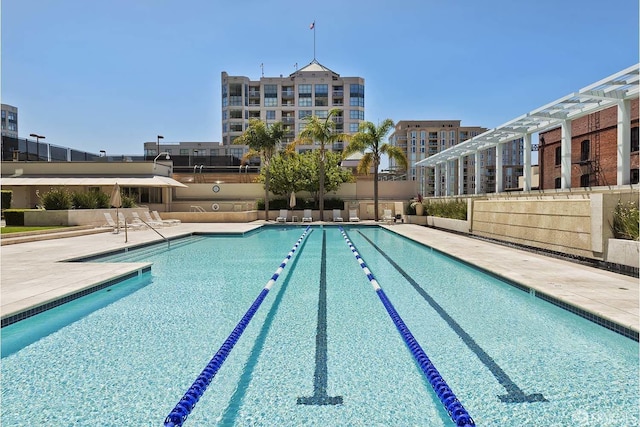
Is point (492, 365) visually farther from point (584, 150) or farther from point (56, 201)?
point (584, 150)

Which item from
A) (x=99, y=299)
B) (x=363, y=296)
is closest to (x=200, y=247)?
(x=99, y=299)

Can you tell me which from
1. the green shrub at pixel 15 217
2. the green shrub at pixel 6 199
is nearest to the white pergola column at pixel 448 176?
the green shrub at pixel 15 217

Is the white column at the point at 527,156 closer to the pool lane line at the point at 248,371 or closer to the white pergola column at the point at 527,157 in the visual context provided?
the white pergola column at the point at 527,157

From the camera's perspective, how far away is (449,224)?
20.1 metres

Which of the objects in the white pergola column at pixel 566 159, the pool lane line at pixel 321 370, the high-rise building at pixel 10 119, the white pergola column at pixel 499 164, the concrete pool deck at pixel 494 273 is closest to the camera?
the pool lane line at pixel 321 370

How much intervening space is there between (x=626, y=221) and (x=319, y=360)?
7280 millimetres

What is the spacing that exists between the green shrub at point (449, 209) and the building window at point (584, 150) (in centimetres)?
1643

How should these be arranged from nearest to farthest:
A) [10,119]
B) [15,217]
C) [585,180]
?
1. [15,217]
2. [585,180]
3. [10,119]

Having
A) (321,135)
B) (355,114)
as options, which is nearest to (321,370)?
(321,135)

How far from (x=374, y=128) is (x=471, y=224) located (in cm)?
1156

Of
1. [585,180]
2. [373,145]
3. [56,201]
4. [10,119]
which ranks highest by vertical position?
[10,119]

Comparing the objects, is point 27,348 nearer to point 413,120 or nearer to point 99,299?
point 99,299

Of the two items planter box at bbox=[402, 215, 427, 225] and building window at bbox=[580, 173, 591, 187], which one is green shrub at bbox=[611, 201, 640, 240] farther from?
building window at bbox=[580, 173, 591, 187]

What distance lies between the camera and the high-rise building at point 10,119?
84.6m
